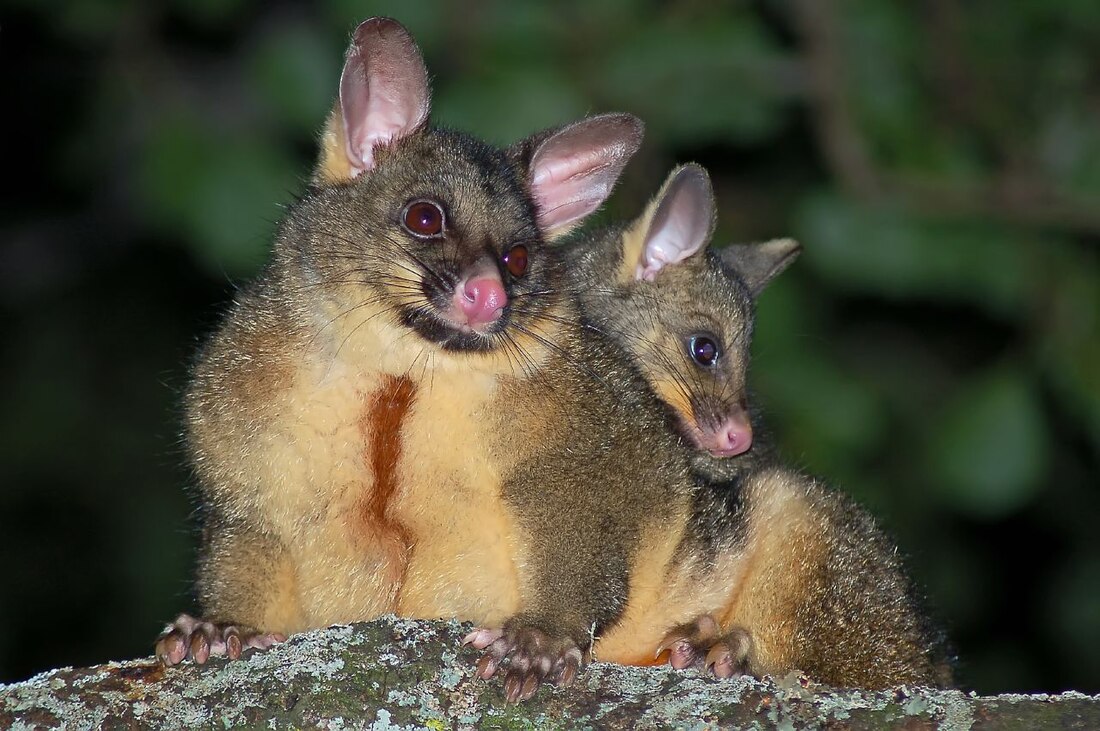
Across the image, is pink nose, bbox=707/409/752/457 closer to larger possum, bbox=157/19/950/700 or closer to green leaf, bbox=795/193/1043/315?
larger possum, bbox=157/19/950/700

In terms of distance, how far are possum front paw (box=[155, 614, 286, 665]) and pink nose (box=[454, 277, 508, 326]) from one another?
974mm

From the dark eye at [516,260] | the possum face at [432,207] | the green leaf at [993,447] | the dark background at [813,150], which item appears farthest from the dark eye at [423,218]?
the green leaf at [993,447]

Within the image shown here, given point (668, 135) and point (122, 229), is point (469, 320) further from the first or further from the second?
point (122, 229)

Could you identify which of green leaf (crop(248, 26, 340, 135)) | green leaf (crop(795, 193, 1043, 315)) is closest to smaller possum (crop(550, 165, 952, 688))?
green leaf (crop(795, 193, 1043, 315))

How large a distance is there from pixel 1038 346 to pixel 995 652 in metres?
2.92

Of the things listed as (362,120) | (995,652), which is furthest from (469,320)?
(995,652)

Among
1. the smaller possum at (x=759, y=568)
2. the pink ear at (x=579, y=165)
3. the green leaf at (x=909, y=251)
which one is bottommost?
the smaller possum at (x=759, y=568)

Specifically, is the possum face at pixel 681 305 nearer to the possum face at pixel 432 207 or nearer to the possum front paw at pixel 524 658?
the possum face at pixel 432 207

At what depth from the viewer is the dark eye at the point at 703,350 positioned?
5180 millimetres

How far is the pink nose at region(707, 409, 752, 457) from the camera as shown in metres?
4.71

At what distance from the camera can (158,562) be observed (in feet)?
27.9

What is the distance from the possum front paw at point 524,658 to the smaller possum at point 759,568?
496 mm

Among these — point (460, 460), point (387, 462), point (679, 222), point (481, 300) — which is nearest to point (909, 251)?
point (679, 222)

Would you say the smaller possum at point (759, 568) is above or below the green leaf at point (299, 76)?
below
